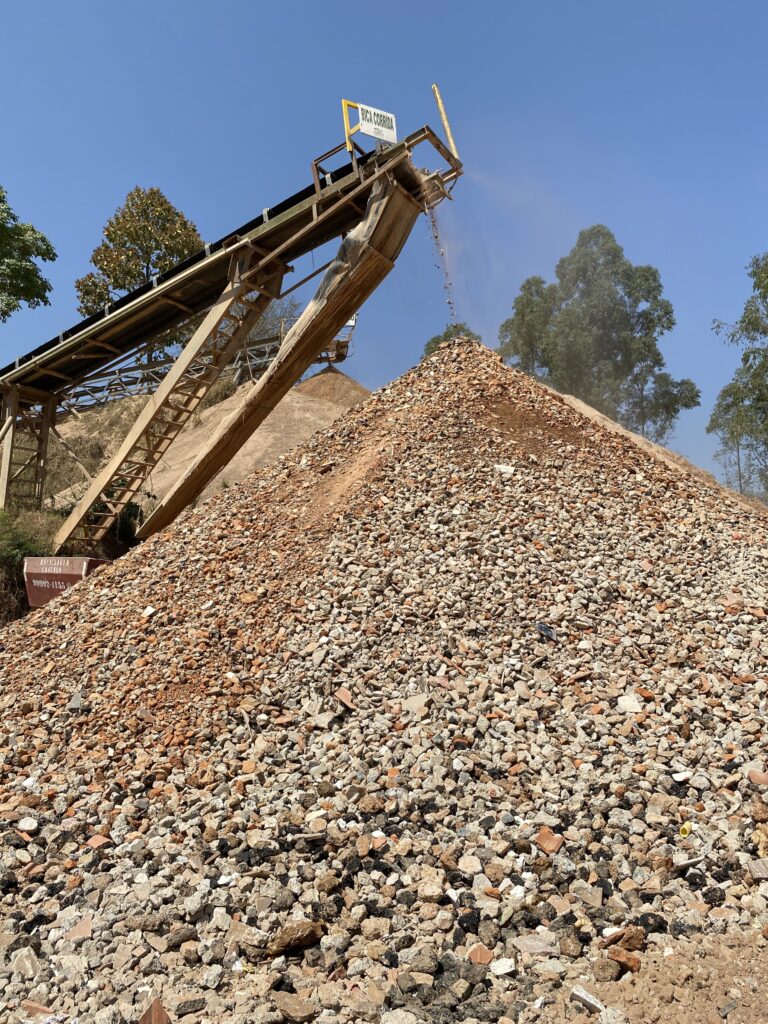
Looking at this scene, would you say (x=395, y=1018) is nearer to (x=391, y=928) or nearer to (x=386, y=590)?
(x=391, y=928)

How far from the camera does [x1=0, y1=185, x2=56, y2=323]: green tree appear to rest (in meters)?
15.9

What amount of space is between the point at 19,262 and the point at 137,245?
863 centimetres

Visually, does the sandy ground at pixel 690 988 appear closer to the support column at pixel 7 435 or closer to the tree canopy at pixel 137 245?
the support column at pixel 7 435

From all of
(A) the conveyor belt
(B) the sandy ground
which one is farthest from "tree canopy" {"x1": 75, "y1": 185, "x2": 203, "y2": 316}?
(B) the sandy ground

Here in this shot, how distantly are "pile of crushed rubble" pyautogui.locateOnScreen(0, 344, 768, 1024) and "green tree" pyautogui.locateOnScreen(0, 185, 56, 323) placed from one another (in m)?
11.3

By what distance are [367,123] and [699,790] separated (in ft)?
26.8

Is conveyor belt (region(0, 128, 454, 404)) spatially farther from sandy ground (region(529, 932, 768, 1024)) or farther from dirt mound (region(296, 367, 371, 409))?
sandy ground (region(529, 932, 768, 1024))

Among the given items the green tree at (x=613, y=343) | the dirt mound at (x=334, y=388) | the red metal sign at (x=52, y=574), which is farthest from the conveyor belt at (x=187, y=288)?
the green tree at (x=613, y=343)

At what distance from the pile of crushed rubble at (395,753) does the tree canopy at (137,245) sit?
18.8m

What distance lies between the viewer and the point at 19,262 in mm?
16078

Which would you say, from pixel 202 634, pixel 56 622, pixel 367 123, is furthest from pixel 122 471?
pixel 367 123

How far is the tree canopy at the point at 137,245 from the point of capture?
2377 cm

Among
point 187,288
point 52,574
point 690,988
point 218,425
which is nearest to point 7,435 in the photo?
point 218,425

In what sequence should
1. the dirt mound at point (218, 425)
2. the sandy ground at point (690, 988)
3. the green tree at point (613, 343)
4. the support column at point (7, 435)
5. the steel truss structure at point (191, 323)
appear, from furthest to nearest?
the green tree at point (613, 343), the dirt mound at point (218, 425), the support column at point (7, 435), the steel truss structure at point (191, 323), the sandy ground at point (690, 988)
